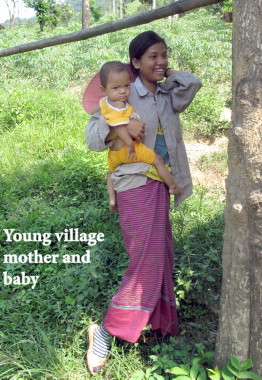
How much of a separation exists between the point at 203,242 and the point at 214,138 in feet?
8.89

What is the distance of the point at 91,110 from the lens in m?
2.25

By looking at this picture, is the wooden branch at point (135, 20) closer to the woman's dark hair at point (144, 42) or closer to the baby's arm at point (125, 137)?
the woman's dark hair at point (144, 42)

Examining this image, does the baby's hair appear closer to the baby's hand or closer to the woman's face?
the woman's face

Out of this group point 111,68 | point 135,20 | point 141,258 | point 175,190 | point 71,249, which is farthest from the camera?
point 71,249

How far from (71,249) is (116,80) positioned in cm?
175

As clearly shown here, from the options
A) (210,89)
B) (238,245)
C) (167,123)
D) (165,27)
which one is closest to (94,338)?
(238,245)

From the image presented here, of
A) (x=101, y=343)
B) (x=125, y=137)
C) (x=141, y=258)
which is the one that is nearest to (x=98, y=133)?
(x=125, y=137)

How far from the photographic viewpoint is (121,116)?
207 cm

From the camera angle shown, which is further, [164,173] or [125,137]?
[164,173]

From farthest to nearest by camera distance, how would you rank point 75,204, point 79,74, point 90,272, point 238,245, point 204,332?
point 79,74 → point 75,204 → point 90,272 → point 204,332 → point 238,245

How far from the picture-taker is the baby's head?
203cm

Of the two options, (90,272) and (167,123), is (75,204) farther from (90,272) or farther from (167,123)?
(167,123)

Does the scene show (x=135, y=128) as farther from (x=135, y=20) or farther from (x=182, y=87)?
(x=135, y=20)

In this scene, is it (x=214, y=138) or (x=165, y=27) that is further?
(x=165, y=27)
